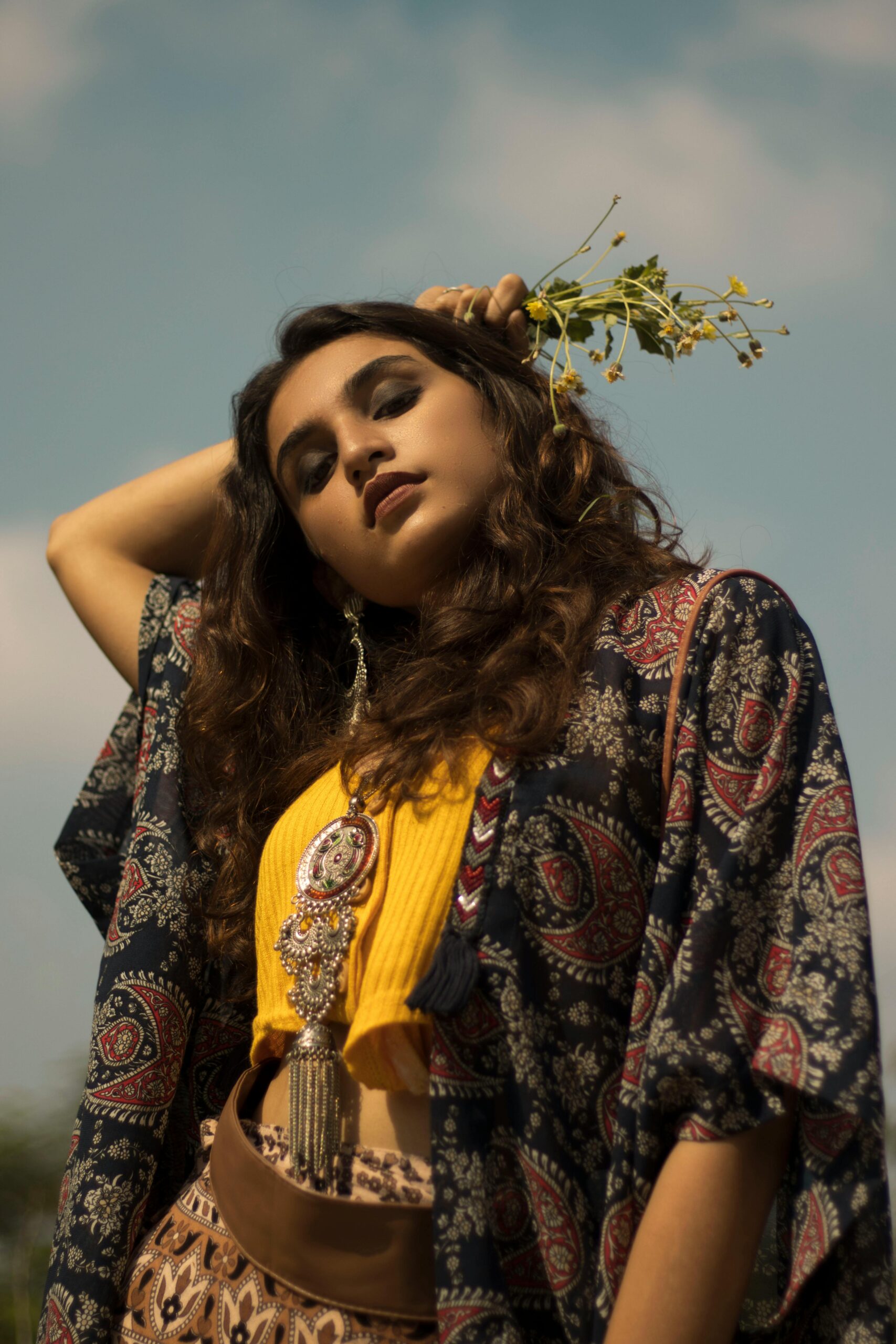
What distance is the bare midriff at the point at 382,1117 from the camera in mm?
1762

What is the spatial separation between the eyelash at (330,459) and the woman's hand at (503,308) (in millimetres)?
351

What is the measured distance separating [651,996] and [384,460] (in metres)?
1.14

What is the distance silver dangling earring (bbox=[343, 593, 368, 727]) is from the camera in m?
2.48

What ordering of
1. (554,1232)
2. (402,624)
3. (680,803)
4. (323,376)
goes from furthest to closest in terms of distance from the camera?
1. (402,624)
2. (323,376)
3. (680,803)
4. (554,1232)

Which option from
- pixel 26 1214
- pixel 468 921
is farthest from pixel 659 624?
pixel 26 1214

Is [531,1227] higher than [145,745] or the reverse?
the reverse

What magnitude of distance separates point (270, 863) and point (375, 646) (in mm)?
642

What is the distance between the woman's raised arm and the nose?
2.33ft

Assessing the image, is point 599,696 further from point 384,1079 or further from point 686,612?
point 384,1079

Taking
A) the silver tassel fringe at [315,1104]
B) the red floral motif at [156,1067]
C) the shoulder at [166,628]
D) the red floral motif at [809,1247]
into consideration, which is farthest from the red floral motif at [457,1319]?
the shoulder at [166,628]

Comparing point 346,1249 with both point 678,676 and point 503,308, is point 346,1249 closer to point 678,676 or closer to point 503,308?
point 678,676

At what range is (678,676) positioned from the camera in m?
1.80

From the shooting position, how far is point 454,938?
5.51 feet

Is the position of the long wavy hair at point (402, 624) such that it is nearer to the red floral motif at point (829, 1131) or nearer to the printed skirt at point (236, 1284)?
the printed skirt at point (236, 1284)
